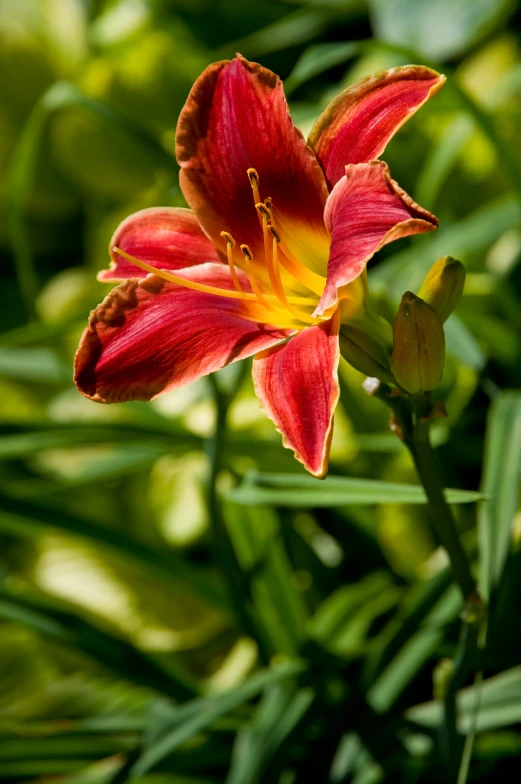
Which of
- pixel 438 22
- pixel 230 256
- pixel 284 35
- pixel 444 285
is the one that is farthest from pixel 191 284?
pixel 284 35

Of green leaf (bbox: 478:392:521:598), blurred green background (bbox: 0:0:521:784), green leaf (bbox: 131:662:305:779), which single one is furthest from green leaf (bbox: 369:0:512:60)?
green leaf (bbox: 131:662:305:779)

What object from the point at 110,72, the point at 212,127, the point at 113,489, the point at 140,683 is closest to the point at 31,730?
the point at 140,683

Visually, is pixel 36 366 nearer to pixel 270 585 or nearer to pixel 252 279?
pixel 270 585

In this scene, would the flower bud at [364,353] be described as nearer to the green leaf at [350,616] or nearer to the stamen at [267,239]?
the stamen at [267,239]

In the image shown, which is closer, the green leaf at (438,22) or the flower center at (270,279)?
the flower center at (270,279)

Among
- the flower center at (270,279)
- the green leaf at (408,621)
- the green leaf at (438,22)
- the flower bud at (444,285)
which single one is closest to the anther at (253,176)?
the flower center at (270,279)

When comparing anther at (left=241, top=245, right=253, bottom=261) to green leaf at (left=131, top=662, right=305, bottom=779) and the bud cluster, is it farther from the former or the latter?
green leaf at (left=131, top=662, right=305, bottom=779)

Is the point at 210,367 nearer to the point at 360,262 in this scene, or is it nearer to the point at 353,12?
the point at 360,262
